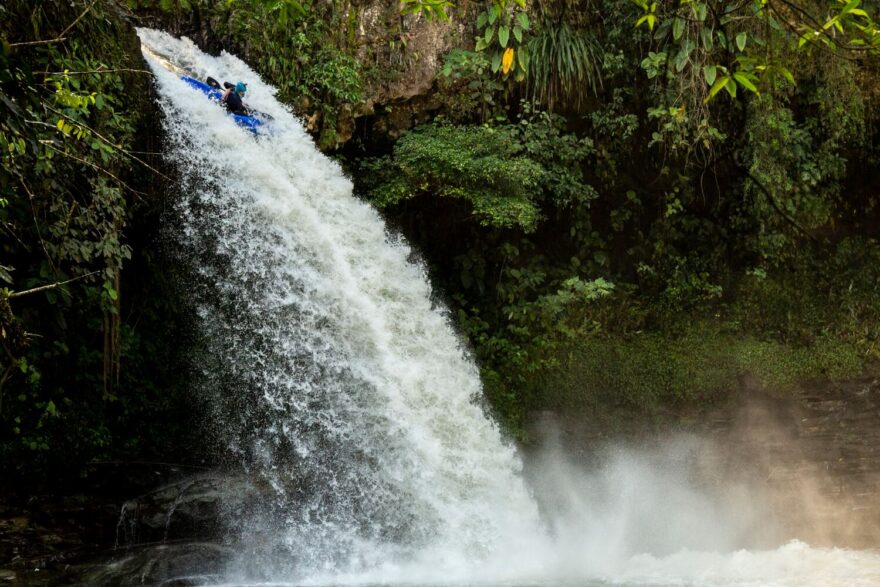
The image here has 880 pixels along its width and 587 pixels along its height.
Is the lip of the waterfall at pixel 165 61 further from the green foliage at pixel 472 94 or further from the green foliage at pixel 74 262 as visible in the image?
the green foliage at pixel 472 94

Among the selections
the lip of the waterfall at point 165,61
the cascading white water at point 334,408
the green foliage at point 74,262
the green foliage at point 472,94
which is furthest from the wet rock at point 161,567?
the green foliage at point 472,94

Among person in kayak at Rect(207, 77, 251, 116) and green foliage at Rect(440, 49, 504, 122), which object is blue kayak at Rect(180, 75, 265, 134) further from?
green foliage at Rect(440, 49, 504, 122)

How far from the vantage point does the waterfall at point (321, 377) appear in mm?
6676

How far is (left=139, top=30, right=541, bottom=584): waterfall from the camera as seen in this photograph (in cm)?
668

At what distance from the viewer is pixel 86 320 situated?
6773mm

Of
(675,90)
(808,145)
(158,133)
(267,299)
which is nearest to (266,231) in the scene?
(267,299)

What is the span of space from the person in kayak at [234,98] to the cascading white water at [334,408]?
0.52 feet

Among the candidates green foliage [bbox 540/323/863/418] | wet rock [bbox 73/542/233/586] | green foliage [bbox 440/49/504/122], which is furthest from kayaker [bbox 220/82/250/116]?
green foliage [bbox 540/323/863/418]

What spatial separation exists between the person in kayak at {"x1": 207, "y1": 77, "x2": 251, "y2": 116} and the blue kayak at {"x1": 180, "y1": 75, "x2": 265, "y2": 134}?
2.4 inches

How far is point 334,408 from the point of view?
685 centimetres

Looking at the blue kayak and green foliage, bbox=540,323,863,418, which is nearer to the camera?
the blue kayak

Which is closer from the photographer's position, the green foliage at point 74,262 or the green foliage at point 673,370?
the green foliage at point 74,262

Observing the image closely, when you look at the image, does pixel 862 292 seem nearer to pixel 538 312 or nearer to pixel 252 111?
pixel 538 312

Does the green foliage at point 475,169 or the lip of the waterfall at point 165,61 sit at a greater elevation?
the lip of the waterfall at point 165,61
